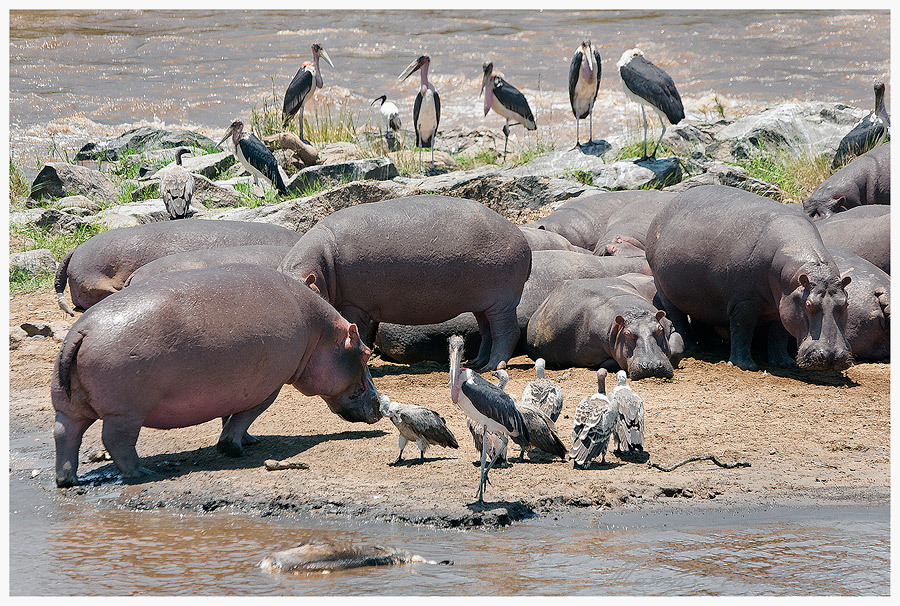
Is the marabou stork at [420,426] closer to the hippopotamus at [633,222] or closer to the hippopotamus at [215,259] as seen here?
the hippopotamus at [215,259]

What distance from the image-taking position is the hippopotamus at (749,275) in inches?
286

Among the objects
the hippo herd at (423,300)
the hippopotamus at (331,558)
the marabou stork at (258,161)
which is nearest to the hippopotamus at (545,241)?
the hippo herd at (423,300)

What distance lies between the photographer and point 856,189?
1063 centimetres

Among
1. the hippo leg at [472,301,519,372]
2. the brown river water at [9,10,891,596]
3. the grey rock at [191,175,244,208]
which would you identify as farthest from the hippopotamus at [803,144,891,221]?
the grey rock at [191,175,244,208]

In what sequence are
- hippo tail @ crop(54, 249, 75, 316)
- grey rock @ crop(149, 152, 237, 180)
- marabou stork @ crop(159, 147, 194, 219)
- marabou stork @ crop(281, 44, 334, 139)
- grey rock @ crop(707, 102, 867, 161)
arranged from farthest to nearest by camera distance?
marabou stork @ crop(281, 44, 334, 139) < grey rock @ crop(149, 152, 237, 180) < grey rock @ crop(707, 102, 867, 161) < marabou stork @ crop(159, 147, 194, 219) < hippo tail @ crop(54, 249, 75, 316)

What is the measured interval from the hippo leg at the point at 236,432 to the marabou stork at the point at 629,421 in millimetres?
1921

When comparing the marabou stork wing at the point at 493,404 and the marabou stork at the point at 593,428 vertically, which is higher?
the marabou stork wing at the point at 493,404

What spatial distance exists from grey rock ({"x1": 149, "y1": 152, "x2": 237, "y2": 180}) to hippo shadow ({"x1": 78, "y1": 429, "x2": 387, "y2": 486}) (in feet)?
28.8

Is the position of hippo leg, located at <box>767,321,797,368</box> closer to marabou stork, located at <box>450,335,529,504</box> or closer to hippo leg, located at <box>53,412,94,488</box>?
marabou stork, located at <box>450,335,529,504</box>

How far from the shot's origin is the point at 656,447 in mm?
5953

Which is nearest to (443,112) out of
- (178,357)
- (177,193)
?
(177,193)

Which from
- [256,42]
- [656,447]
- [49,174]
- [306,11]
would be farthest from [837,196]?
[306,11]

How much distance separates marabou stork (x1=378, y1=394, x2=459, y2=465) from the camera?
18.2ft

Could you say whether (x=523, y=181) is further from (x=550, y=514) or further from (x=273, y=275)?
(x=550, y=514)
